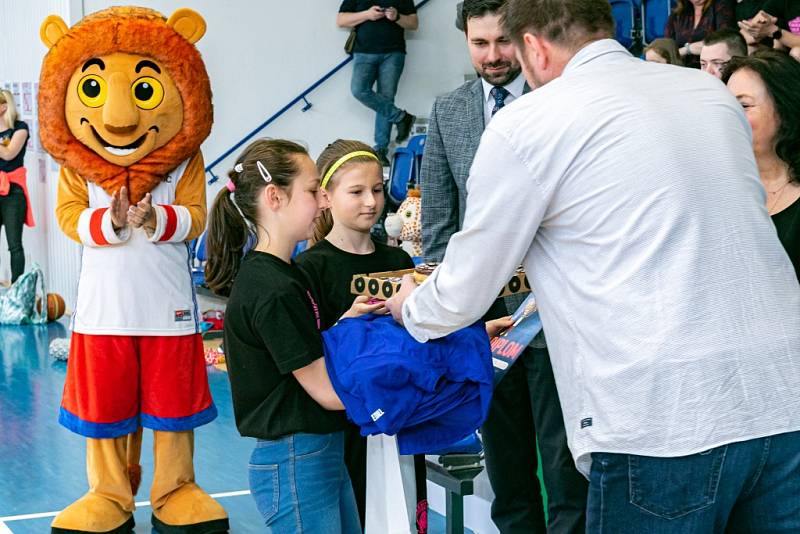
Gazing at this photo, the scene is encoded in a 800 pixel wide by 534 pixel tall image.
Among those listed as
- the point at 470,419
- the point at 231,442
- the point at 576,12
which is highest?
the point at 576,12

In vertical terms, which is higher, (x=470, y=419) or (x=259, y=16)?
(x=259, y=16)

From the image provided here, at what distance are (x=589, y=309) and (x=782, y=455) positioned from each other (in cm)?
42

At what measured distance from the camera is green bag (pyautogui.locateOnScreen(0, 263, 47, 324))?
8383 mm

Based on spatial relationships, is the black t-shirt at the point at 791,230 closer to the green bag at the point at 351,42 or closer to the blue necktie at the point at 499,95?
the blue necktie at the point at 499,95

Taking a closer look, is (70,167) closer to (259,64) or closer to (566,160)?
(566,160)

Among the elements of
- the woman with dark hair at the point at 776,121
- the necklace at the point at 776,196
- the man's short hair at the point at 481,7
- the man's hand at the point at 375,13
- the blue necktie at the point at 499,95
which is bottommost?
the necklace at the point at 776,196

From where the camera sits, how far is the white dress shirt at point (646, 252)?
6.06 ft

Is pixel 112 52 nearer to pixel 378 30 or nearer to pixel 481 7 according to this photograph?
pixel 481 7

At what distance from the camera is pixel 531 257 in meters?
2.06

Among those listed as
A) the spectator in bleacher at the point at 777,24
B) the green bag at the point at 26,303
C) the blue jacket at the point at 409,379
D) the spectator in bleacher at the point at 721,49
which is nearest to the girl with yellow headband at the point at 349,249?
the blue jacket at the point at 409,379

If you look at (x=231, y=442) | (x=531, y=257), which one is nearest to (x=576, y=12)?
(x=531, y=257)

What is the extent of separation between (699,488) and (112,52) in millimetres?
2758

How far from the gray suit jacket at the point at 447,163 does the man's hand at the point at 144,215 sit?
3.45ft

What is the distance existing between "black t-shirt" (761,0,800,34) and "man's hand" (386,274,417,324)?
426 centimetres
